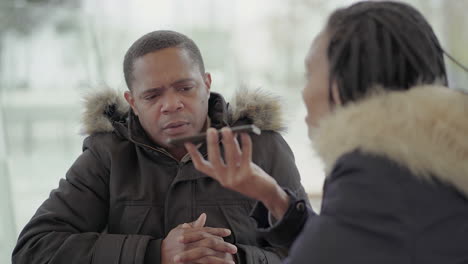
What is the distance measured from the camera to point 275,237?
102 cm

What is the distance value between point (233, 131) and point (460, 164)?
362 mm

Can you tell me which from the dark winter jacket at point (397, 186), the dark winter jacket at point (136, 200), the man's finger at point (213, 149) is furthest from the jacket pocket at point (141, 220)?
the dark winter jacket at point (397, 186)

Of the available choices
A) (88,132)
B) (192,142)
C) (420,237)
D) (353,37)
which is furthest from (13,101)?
(420,237)

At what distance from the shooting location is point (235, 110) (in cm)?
144

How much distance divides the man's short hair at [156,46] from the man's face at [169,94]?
2 cm

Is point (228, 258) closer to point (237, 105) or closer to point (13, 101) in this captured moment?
point (237, 105)

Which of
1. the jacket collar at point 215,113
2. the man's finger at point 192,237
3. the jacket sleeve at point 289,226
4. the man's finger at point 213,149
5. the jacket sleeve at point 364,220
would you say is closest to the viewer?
the jacket sleeve at point 364,220

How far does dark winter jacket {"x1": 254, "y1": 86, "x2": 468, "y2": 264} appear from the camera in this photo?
2.44ft

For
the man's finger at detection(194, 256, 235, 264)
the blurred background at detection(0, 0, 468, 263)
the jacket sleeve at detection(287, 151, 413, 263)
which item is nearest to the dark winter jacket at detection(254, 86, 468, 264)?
the jacket sleeve at detection(287, 151, 413, 263)

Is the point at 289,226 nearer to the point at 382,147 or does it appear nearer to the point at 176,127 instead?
the point at 382,147

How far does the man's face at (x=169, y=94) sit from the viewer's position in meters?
1.35

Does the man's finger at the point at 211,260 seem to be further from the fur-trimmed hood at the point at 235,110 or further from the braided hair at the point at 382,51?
the braided hair at the point at 382,51

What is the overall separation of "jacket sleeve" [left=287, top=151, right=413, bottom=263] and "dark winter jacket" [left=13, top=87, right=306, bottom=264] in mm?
503

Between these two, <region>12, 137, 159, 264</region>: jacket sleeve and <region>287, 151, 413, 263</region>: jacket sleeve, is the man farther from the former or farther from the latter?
<region>287, 151, 413, 263</region>: jacket sleeve
